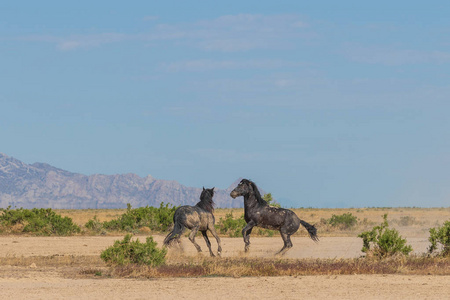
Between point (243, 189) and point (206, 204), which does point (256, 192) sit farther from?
point (206, 204)

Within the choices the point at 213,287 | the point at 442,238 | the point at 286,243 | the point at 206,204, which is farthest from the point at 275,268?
the point at 442,238

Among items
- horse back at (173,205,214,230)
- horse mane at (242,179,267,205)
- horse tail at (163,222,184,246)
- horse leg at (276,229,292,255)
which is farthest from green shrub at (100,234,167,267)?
horse leg at (276,229,292,255)

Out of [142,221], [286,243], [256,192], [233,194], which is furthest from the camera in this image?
[142,221]

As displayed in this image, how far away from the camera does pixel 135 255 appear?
1812 cm

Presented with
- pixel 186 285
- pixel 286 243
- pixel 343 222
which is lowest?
pixel 186 285

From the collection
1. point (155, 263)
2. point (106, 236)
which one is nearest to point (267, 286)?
point (155, 263)

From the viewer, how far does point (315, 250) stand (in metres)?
24.8

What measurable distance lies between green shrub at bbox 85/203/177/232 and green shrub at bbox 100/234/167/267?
15966mm

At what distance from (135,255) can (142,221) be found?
17.8 m

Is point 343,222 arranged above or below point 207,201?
below

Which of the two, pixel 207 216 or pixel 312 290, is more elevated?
pixel 207 216

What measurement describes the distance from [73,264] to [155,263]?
10.4 ft

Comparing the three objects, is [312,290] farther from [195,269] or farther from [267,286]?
[195,269]

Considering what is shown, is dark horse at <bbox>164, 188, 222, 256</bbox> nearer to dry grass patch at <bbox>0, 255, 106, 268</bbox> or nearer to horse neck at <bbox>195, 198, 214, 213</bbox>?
horse neck at <bbox>195, 198, 214, 213</bbox>
